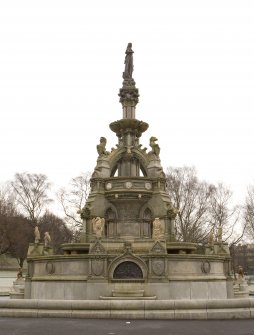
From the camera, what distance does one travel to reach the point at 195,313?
45.1ft

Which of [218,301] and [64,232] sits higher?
[64,232]

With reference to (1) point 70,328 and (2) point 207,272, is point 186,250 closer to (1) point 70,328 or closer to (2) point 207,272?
(2) point 207,272

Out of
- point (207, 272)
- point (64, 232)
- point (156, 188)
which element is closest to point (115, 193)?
point (156, 188)

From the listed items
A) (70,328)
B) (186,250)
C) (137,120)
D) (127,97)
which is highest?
(127,97)

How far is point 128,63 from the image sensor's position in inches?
1320

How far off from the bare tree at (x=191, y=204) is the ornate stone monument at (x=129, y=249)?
75.4 feet

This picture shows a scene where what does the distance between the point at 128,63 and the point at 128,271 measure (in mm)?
17698

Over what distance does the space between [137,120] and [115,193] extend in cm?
615

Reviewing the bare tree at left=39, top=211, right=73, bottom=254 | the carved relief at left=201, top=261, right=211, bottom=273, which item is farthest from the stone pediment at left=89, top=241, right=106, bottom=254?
the bare tree at left=39, top=211, right=73, bottom=254

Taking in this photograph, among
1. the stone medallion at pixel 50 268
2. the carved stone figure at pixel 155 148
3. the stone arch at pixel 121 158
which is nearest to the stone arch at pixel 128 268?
the stone medallion at pixel 50 268

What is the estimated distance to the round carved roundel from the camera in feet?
71.1

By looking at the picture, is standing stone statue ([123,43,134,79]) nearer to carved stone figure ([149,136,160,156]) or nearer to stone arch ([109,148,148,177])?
carved stone figure ([149,136,160,156])

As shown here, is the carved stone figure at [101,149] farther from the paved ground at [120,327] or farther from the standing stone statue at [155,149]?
the paved ground at [120,327]

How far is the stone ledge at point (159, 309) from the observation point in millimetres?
13758
